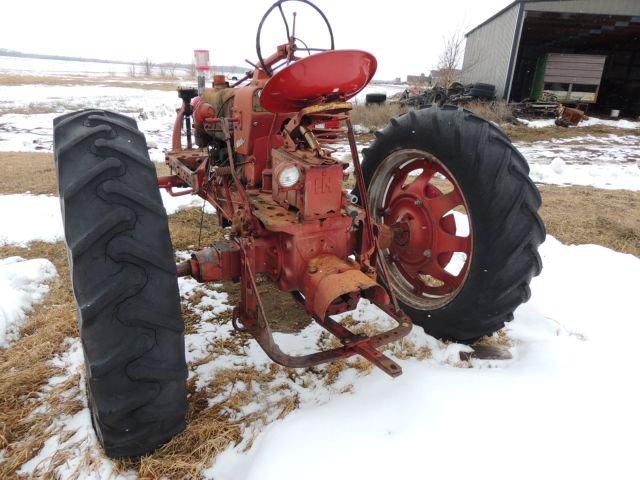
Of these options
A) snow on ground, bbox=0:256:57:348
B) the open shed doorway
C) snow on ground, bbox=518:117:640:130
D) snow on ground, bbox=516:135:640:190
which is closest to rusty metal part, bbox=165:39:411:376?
snow on ground, bbox=0:256:57:348

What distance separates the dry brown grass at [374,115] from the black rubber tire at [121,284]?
40.1ft

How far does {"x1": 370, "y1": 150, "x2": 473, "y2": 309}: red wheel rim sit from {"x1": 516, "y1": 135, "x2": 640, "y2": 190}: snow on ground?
5.41m

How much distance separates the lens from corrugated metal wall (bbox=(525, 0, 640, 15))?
1555 centimetres

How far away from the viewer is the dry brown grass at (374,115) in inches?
533

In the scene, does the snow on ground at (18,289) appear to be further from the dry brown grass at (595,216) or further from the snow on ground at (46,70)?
the snow on ground at (46,70)

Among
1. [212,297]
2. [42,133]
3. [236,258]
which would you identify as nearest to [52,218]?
[212,297]

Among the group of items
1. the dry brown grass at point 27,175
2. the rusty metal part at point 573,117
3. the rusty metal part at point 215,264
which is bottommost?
the dry brown grass at point 27,175

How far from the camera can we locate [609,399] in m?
1.98

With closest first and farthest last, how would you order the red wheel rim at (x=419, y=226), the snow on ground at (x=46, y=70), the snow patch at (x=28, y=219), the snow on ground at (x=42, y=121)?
the red wheel rim at (x=419, y=226)
the snow patch at (x=28, y=219)
the snow on ground at (x=42, y=121)
the snow on ground at (x=46, y=70)

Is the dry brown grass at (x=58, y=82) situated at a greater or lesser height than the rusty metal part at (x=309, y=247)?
greater

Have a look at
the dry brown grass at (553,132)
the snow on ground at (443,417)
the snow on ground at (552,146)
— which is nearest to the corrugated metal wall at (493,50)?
the snow on ground at (552,146)

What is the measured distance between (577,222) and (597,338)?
268cm

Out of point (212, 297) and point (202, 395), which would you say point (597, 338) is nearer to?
point (202, 395)

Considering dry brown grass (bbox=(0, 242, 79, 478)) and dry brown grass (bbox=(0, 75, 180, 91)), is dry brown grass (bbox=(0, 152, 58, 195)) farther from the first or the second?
dry brown grass (bbox=(0, 75, 180, 91))
